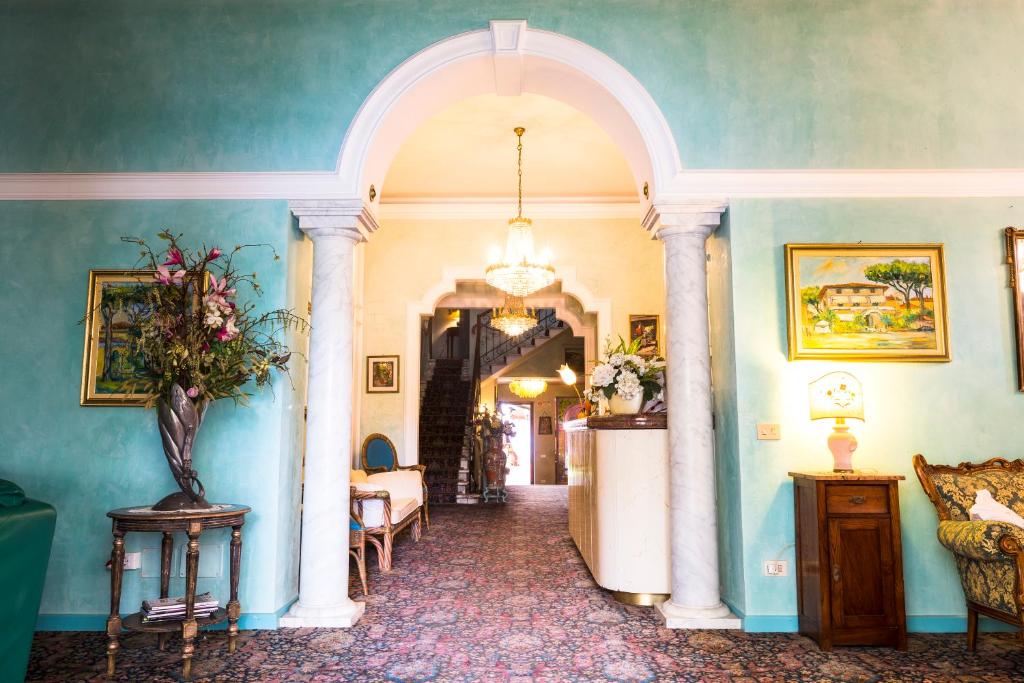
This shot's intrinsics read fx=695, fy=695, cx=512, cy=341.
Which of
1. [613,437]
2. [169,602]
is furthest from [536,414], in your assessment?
[169,602]

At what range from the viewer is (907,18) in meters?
4.73

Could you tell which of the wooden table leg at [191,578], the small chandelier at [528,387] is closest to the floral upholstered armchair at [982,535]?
the wooden table leg at [191,578]

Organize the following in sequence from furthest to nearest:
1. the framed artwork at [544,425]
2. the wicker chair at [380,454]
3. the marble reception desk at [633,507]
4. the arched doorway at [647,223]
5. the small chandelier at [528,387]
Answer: the framed artwork at [544,425] → the small chandelier at [528,387] → the wicker chair at [380,454] → the marble reception desk at [633,507] → the arched doorway at [647,223]

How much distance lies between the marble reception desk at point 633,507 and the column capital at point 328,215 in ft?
7.38

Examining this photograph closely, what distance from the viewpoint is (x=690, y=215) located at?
4.66 metres

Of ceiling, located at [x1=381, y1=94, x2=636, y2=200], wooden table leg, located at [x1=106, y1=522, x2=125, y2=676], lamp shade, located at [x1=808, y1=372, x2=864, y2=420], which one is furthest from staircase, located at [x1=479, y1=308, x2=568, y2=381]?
wooden table leg, located at [x1=106, y1=522, x2=125, y2=676]

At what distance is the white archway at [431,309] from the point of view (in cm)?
859

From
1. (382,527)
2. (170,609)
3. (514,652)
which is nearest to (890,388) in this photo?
(514,652)

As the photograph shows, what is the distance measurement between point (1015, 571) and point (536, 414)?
1696 cm

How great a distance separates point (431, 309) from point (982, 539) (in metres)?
6.36

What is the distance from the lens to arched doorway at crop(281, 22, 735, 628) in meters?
4.48

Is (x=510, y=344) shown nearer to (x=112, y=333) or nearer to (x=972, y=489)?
(x=112, y=333)

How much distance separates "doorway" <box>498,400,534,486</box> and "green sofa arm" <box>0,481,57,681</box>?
17.4 meters

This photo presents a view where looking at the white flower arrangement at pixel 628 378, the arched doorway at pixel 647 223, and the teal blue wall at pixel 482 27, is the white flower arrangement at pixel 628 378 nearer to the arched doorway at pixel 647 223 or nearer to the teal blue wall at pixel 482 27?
the arched doorway at pixel 647 223
